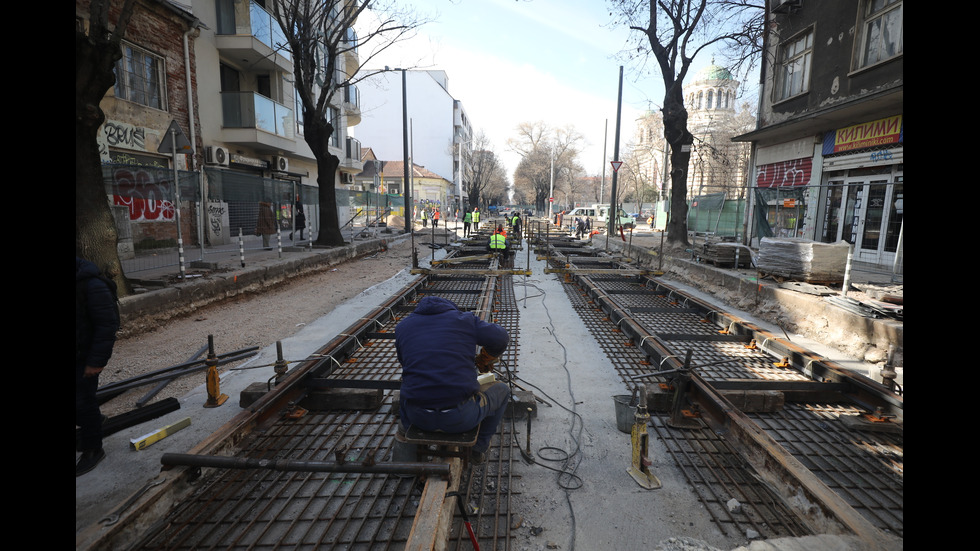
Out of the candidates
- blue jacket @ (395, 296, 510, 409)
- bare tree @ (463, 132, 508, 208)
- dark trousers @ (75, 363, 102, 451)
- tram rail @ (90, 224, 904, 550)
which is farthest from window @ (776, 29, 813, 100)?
bare tree @ (463, 132, 508, 208)

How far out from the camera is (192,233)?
13.8 m

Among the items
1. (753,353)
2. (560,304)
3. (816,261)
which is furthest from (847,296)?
(560,304)

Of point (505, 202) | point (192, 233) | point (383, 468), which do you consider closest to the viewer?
point (383, 468)

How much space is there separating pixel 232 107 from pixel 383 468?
16786mm

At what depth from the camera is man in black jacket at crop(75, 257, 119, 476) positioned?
3.15 metres

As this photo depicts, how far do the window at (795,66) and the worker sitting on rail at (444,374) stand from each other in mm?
16468

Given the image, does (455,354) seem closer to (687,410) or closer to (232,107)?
(687,410)

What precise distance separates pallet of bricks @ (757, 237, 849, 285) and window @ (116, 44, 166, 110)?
53.1ft

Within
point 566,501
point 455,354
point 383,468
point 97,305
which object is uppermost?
point 97,305

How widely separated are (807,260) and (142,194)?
41.5 feet

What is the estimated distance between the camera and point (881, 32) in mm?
11625

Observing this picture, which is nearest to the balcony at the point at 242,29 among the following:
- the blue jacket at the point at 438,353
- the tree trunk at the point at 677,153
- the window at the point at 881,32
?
the tree trunk at the point at 677,153

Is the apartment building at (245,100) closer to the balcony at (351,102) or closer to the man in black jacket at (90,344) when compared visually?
the balcony at (351,102)

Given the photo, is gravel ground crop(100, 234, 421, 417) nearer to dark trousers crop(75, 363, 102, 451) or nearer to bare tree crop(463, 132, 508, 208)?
dark trousers crop(75, 363, 102, 451)
